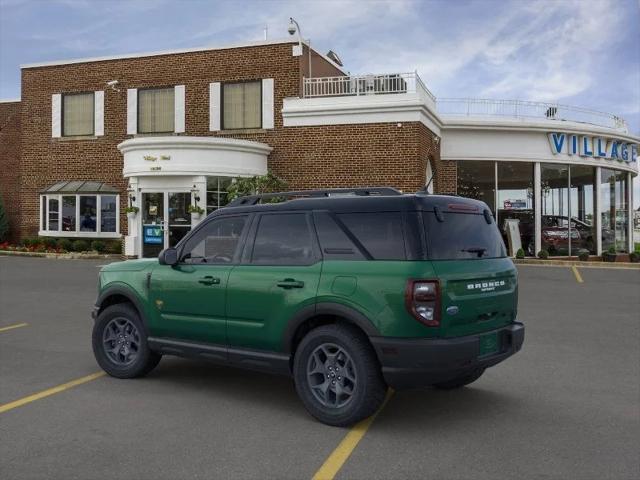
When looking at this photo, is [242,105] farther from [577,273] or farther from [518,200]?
[577,273]

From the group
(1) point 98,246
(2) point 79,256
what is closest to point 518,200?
(1) point 98,246

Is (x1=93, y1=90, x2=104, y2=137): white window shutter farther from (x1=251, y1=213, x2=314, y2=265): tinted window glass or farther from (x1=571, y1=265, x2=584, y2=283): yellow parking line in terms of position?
(x1=251, y1=213, x2=314, y2=265): tinted window glass

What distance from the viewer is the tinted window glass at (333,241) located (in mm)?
4973

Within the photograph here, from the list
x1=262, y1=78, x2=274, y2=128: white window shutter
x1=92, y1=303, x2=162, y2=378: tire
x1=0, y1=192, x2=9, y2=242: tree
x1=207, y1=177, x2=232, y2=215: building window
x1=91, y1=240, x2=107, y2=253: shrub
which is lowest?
x1=92, y1=303, x2=162, y2=378: tire

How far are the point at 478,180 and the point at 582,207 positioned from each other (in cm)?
473

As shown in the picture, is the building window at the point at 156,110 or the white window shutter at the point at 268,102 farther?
the building window at the point at 156,110

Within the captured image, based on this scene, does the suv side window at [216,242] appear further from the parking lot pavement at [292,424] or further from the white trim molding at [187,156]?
the white trim molding at [187,156]

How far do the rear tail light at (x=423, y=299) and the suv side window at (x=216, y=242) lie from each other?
188 cm

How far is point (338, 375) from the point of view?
16.2 feet

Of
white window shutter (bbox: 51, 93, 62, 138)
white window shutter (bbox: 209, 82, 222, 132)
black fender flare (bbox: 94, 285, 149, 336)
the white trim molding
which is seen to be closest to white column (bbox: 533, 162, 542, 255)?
the white trim molding

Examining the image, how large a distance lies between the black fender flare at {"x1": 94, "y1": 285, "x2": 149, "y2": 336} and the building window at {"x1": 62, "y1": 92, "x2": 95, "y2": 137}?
19760mm

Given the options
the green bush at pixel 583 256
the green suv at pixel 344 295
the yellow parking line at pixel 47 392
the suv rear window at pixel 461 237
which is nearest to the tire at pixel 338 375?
the green suv at pixel 344 295

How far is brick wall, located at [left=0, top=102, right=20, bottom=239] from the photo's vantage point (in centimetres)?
2662

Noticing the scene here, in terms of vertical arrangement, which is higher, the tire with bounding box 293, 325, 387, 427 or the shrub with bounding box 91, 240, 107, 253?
the shrub with bounding box 91, 240, 107, 253
